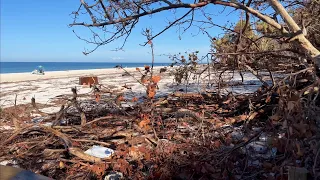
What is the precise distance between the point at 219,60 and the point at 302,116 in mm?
3571

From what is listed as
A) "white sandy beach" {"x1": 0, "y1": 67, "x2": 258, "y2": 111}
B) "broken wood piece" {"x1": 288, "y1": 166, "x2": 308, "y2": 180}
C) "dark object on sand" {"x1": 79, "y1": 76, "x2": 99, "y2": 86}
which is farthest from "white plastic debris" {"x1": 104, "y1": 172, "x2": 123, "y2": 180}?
"dark object on sand" {"x1": 79, "y1": 76, "x2": 99, "y2": 86}

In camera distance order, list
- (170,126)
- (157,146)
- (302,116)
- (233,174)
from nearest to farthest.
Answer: (302,116)
(233,174)
(157,146)
(170,126)

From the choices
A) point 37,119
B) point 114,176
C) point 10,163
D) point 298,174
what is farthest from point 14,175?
point 37,119

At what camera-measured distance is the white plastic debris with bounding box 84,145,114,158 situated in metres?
3.81

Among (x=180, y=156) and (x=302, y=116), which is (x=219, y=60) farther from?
(x=302, y=116)

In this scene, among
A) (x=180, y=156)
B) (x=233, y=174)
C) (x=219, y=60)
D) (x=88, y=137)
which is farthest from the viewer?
(x=219, y=60)

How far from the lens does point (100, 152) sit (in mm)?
3924

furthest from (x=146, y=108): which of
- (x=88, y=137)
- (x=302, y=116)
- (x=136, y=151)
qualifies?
(x=302, y=116)

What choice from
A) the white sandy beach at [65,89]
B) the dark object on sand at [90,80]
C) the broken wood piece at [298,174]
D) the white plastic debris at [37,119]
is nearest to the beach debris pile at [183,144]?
the broken wood piece at [298,174]

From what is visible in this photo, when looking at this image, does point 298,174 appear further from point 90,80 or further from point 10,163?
point 90,80

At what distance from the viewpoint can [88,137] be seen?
4516mm

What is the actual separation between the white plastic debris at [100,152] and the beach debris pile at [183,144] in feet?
0.04

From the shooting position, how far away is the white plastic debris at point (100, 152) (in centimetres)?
381

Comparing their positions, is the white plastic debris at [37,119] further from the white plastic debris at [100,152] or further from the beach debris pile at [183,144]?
the white plastic debris at [100,152]
